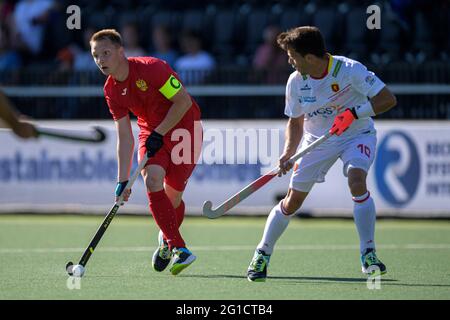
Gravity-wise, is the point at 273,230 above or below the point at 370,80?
below

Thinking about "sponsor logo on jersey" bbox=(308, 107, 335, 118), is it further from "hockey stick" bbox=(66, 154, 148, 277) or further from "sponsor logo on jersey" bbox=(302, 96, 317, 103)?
"hockey stick" bbox=(66, 154, 148, 277)

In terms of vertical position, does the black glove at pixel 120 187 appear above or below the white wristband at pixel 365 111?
below

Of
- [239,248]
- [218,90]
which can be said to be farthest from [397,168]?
[239,248]

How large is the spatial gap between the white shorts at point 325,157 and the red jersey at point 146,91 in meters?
0.95

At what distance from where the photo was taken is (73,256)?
9023 mm

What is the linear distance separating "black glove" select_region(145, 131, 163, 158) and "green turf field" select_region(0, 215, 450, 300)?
0.90 m

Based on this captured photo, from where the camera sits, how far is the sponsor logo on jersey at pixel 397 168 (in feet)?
38.9

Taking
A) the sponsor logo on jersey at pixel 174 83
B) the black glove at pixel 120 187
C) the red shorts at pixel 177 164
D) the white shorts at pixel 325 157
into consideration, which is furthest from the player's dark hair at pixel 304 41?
the black glove at pixel 120 187

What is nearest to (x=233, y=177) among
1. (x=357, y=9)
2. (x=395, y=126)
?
(x=395, y=126)

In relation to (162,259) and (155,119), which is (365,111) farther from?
(162,259)

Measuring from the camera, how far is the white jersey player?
24.1ft

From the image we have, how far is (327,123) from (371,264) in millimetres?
1051

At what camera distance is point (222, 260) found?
8734 mm

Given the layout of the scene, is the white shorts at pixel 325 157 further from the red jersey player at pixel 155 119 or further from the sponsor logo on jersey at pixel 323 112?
the red jersey player at pixel 155 119
